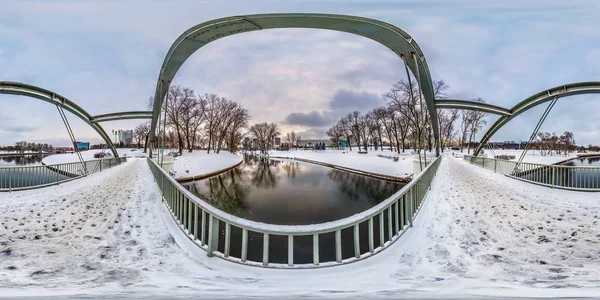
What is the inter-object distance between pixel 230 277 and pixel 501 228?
531 centimetres

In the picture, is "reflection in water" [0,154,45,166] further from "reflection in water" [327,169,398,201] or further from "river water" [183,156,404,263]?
"reflection in water" [327,169,398,201]

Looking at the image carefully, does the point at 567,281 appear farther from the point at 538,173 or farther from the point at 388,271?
the point at 538,173

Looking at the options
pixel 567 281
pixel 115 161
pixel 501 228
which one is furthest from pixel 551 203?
pixel 115 161

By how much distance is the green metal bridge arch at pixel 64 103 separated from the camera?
998 centimetres

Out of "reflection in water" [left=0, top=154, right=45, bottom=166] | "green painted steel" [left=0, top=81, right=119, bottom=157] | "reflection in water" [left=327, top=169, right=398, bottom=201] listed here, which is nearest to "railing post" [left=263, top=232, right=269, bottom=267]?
"reflection in water" [left=327, top=169, right=398, bottom=201]

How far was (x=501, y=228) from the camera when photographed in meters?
5.03

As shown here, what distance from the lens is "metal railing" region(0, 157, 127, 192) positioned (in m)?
9.02

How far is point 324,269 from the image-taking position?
3201 millimetres

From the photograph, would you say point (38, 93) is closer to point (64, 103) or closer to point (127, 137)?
point (64, 103)

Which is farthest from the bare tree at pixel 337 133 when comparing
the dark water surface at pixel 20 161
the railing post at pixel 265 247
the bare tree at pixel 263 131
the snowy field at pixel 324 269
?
the railing post at pixel 265 247

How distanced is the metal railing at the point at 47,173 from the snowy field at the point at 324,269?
3.78m

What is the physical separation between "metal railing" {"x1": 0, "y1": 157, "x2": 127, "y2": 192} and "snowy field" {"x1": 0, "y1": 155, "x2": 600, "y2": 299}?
3.78 m

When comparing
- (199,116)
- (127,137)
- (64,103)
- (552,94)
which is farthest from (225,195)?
(127,137)

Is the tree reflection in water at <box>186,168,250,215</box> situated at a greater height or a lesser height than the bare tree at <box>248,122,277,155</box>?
lesser
